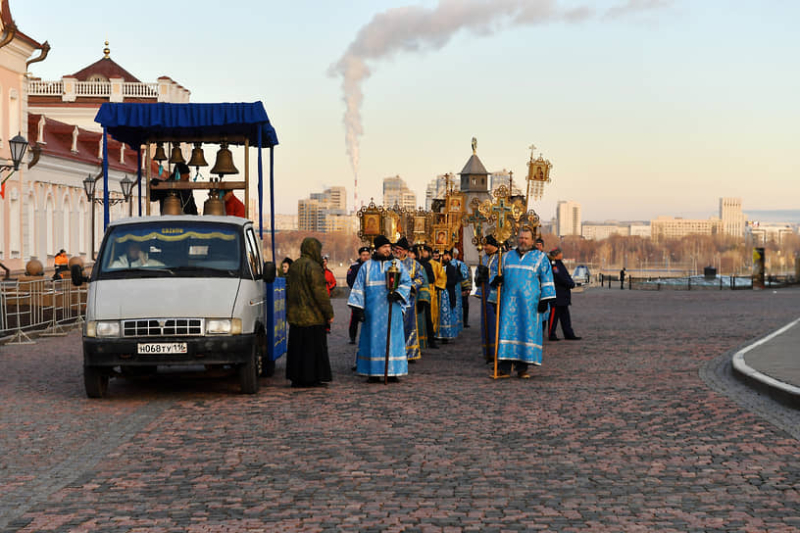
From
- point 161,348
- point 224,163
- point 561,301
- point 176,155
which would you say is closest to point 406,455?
point 161,348

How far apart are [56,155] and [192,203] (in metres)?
33.5

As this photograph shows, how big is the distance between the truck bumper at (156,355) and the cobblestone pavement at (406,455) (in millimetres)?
472

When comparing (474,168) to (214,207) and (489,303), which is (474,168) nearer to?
(489,303)

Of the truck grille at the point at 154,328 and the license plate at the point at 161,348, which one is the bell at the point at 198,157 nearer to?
the truck grille at the point at 154,328

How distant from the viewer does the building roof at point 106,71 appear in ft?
223

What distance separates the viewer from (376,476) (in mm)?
7438

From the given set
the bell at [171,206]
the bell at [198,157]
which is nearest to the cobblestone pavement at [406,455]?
the bell at [171,206]

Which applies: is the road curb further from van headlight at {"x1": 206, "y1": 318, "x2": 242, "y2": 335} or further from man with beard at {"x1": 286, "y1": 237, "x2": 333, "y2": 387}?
van headlight at {"x1": 206, "y1": 318, "x2": 242, "y2": 335}

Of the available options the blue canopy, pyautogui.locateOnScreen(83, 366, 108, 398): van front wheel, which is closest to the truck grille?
pyautogui.locateOnScreen(83, 366, 108, 398): van front wheel

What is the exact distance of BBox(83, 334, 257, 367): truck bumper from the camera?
11.1m

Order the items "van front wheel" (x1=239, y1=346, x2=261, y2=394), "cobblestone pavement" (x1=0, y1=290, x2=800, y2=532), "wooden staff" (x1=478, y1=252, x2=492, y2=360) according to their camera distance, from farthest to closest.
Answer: "wooden staff" (x1=478, y1=252, x2=492, y2=360)
"van front wheel" (x1=239, y1=346, x2=261, y2=394)
"cobblestone pavement" (x1=0, y1=290, x2=800, y2=532)

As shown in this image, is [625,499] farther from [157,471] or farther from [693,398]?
[693,398]

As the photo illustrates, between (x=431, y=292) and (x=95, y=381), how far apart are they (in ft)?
27.6

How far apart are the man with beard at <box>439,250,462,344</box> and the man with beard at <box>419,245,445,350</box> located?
18cm
